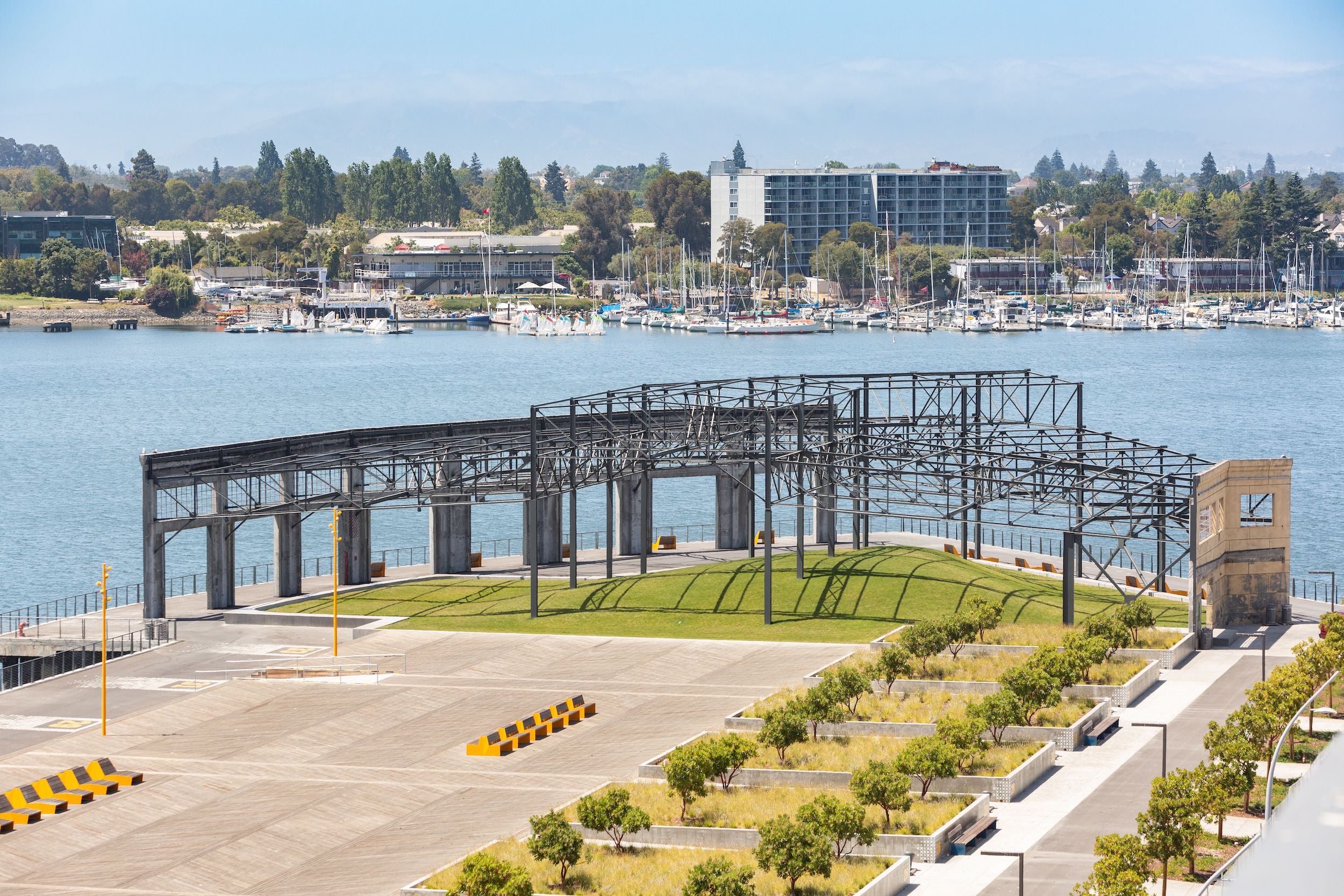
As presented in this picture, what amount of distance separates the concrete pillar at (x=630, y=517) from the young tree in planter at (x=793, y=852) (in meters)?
45.4

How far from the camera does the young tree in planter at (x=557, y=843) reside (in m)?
34.7

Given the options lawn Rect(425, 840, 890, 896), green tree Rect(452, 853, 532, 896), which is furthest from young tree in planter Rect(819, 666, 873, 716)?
green tree Rect(452, 853, 532, 896)

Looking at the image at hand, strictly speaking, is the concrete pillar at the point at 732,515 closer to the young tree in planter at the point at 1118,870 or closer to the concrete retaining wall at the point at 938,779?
the concrete retaining wall at the point at 938,779

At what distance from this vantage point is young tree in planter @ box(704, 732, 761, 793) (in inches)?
1587

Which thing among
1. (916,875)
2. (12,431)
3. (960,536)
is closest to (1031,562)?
(960,536)

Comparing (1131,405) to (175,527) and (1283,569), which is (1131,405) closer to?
(1283,569)

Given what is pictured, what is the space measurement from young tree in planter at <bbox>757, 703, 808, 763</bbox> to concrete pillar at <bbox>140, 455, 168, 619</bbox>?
29.8m

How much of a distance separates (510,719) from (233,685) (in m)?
10.4

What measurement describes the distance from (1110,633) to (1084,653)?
145 inches

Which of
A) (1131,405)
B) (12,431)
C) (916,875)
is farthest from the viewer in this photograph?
(1131,405)

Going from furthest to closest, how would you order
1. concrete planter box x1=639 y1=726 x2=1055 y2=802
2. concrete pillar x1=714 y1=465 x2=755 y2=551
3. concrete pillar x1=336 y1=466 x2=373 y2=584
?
concrete pillar x1=714 y1=465 x2=755 y2=551 → concrete pillar x1=336 y1=466 x2=373 y2=584 → concrete planter box x1=639 y1=726 x2=1055 y2=802

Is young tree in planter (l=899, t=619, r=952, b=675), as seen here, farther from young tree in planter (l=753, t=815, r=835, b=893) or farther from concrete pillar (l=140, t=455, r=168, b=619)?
concrete pillar (l=140, t=455, r=168, b=619)

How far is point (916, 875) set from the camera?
1423 inches

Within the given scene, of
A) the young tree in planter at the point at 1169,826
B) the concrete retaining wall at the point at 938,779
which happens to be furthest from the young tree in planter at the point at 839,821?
the young tree in planter at the point at 1169,826
